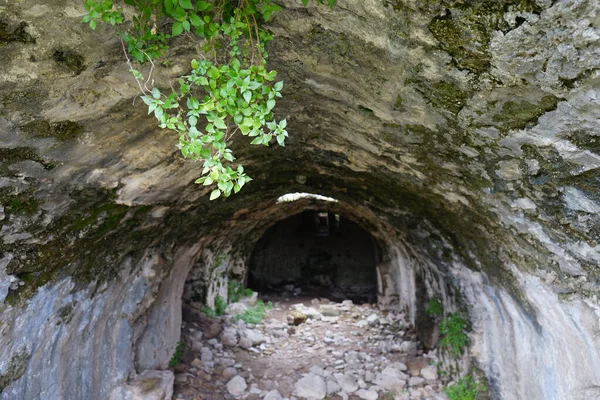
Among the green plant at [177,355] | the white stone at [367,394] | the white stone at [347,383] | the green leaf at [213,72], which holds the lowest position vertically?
the white stone at [367,394]

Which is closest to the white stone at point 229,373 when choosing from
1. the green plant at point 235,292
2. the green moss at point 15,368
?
the green plant at point 235,292

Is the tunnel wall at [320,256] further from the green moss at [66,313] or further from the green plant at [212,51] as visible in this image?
the green plant at [212,51]

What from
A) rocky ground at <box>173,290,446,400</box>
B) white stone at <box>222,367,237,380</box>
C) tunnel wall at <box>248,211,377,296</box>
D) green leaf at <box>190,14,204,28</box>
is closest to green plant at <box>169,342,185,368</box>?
rocky ground at <box>173,290,446,400</box>

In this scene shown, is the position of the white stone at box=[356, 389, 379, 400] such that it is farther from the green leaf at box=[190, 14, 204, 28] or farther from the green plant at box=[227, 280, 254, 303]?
the green leaf at box=[190, 14, 204, 28]

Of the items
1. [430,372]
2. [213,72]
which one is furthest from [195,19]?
[430,372]

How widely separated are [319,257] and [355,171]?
10.5 meters

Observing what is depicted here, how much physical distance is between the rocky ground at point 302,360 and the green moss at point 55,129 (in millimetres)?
4130

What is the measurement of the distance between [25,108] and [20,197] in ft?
2.04

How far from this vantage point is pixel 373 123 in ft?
9.34

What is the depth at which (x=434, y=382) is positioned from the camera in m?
6.01

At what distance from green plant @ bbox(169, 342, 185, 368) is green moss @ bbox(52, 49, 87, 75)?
16.3ft

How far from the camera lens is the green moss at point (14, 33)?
180 centimetres

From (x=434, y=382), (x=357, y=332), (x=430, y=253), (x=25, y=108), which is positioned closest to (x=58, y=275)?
(x=25, y=108)

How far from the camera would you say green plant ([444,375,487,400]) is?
4.95m
